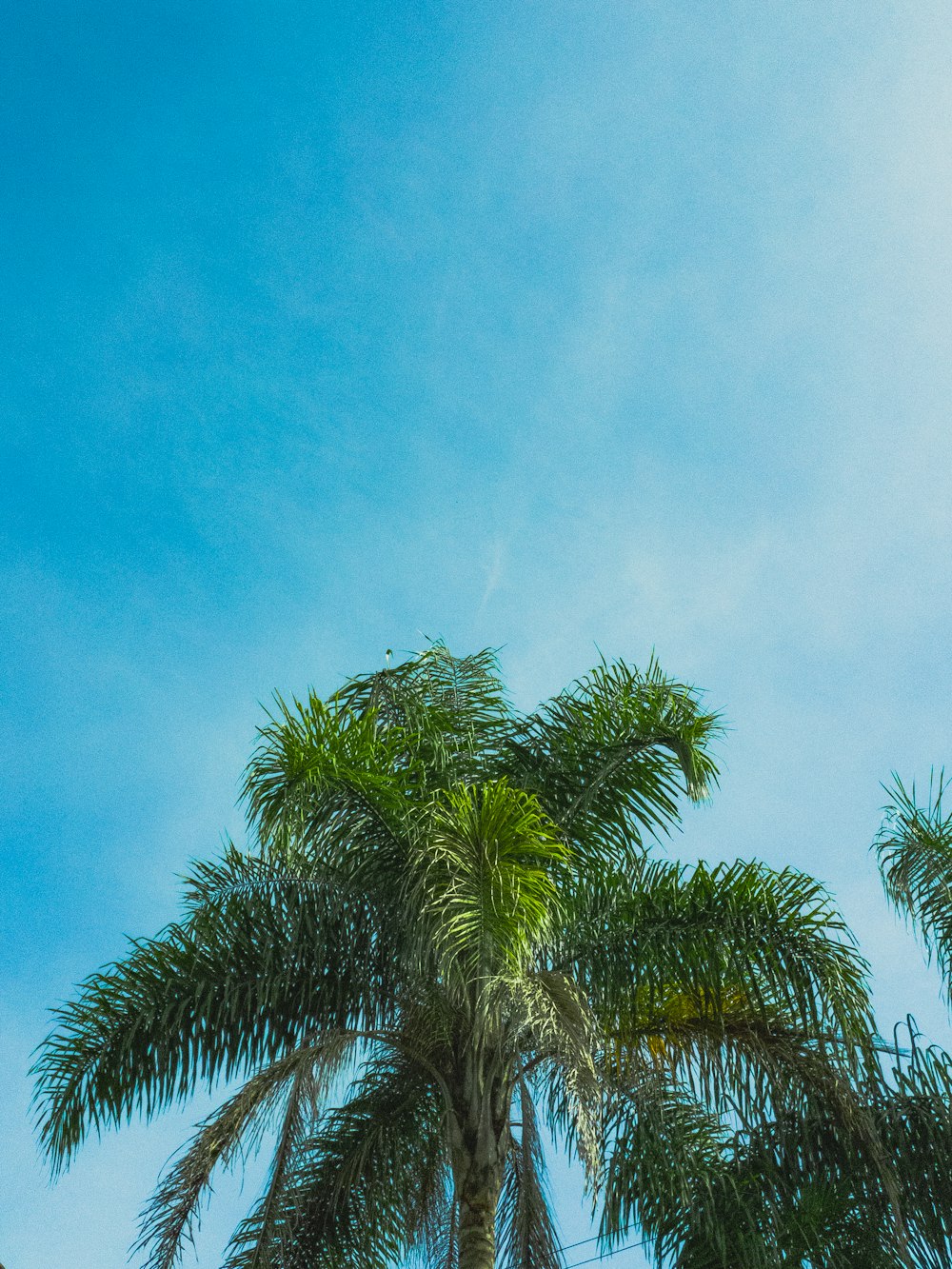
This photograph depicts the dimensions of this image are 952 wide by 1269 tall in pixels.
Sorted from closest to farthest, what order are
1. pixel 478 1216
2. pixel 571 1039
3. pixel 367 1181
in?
pixel 571 1039
pixel 478 1216
pixel 367 1181

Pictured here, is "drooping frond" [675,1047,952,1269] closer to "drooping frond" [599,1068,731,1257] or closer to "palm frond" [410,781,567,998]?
"drooping frond" [599,1068,731,1257]

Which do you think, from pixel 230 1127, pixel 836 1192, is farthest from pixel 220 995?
pixel 836 1192

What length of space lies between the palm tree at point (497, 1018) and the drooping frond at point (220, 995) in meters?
0.02

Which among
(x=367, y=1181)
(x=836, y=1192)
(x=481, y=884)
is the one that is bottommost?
(x=836, y=1192)

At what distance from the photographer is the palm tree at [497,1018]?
31.2 ft

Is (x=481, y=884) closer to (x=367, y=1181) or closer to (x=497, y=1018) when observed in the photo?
(x=497, y=1018)

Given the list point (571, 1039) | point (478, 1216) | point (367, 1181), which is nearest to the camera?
point (571, 1039)

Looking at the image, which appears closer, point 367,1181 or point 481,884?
point 481,884

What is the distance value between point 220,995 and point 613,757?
140 inches

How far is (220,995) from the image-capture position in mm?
10289

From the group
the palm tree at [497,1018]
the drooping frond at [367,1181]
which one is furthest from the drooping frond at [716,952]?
the drooping frond at [367,1181]

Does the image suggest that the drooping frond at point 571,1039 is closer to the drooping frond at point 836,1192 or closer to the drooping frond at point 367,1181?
the drooping frond at point 836,1192

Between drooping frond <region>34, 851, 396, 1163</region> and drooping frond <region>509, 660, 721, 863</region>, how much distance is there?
186 centimetres

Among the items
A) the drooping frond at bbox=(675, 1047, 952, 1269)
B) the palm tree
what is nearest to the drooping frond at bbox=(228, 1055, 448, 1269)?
the palm tree
